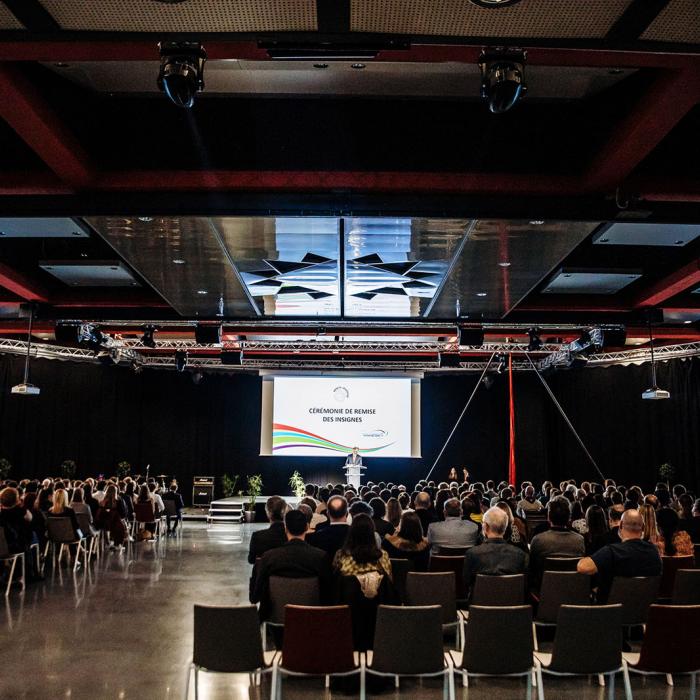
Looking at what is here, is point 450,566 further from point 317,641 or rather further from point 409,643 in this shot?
point 317,641

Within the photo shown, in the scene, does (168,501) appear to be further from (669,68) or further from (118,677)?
(669,68)

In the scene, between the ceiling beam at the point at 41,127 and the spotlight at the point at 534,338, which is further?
the spotlight at the point at 534,338

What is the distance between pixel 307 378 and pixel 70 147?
13328 mm

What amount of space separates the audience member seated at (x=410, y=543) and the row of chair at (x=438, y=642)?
192cm

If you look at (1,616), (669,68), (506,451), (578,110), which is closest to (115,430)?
(506,451)

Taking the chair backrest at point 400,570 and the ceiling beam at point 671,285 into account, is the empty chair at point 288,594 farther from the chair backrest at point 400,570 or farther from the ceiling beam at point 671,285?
the ceiling beam at point 671,285

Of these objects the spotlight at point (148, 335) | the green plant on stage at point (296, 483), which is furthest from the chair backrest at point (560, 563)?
the green plant on stage at point (296, 483)

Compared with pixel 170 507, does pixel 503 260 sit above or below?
above

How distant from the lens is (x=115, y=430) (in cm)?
1886

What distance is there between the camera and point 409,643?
3.65 meters

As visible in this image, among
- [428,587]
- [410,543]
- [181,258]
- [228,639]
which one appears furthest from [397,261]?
[228,639]

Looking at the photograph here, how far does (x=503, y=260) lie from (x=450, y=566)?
3494 millimetres

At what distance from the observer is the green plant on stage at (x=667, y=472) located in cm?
1533

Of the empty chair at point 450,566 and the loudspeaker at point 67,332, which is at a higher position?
the loudspeaker at point 67,332
